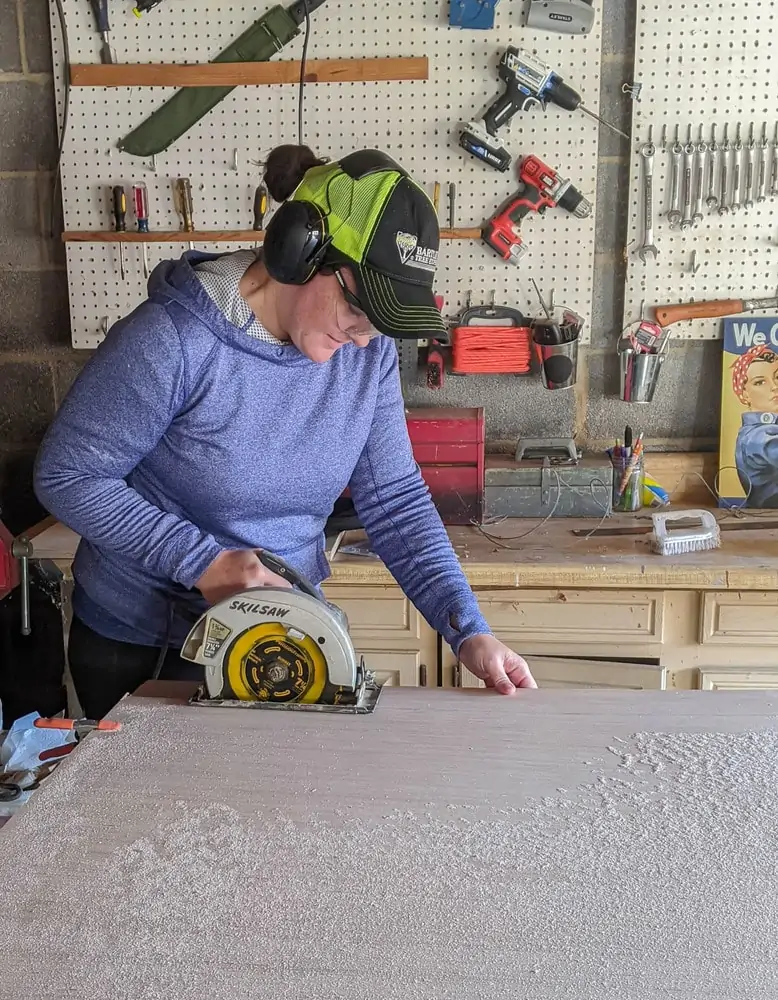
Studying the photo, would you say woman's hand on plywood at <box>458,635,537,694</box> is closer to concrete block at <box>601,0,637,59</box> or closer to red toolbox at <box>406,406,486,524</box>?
red toolbox at <box>406,406,486,524</box>

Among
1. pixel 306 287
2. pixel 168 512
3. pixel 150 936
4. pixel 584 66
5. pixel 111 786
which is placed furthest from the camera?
pixel 584 66

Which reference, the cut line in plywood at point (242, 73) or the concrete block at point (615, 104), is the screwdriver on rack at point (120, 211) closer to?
the cut line in plywood at point (242, 73)

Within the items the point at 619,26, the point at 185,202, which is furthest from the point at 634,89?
the point at 185,202

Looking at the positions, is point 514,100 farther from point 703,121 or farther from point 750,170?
point 750,170

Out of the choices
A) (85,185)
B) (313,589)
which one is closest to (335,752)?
(313,589)

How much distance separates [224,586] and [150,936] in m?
0.57

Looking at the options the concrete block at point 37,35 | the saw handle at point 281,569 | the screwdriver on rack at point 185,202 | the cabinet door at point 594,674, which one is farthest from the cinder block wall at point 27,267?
the saw handle at point 281,569

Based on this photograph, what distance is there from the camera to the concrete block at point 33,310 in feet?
9.55

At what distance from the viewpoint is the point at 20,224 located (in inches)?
113

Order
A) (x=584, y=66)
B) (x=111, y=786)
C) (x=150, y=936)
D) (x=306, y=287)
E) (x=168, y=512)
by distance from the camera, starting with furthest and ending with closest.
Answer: (x=584, y=66), (x=168, y=512), (x=306, y=287), (x=111, y=786), (x=150, y=936)

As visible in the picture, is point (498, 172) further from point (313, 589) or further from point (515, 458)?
point (313, 589)

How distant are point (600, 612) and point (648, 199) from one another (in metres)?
1.18

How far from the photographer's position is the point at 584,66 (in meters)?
2.66

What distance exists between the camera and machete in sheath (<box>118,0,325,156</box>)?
2666 millimetres
